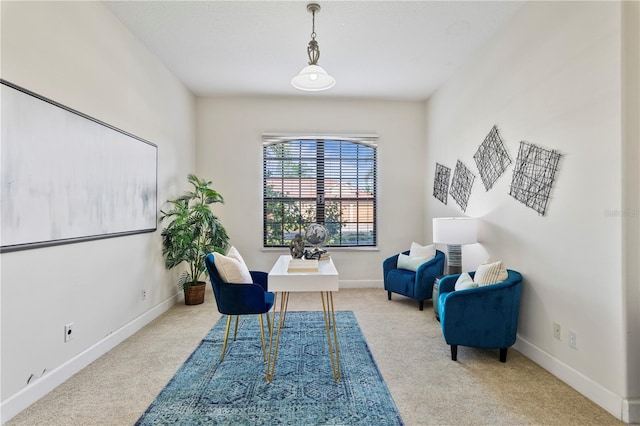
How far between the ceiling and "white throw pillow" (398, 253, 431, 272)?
230cm

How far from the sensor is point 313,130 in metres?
5.07

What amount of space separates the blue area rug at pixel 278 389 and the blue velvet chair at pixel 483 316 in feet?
2.31

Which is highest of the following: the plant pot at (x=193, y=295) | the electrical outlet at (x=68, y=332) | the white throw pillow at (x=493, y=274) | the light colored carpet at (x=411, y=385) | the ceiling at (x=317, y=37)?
the ceiling at (x=317, y=37)

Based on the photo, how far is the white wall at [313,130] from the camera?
16.5ft

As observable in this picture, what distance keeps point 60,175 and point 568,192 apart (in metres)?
3.47

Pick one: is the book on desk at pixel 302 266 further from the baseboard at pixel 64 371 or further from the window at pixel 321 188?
the window at pixel 321 188

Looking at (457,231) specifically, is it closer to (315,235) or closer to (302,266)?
(315,235)

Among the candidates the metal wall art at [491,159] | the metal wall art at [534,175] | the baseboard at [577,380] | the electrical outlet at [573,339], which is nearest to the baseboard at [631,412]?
the baseboard at [577,380]

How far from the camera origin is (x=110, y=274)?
113 inches

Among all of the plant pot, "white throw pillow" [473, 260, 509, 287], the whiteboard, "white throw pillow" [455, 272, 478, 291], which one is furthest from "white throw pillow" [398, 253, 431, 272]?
the whiteboard

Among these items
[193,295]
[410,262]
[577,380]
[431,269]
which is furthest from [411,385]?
[193,295]

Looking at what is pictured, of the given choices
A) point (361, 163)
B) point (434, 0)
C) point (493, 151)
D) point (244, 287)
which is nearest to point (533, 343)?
point (493, 151)

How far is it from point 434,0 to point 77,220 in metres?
3.23

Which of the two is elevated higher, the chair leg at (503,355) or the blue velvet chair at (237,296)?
the blue velvet chair at (237,296)
